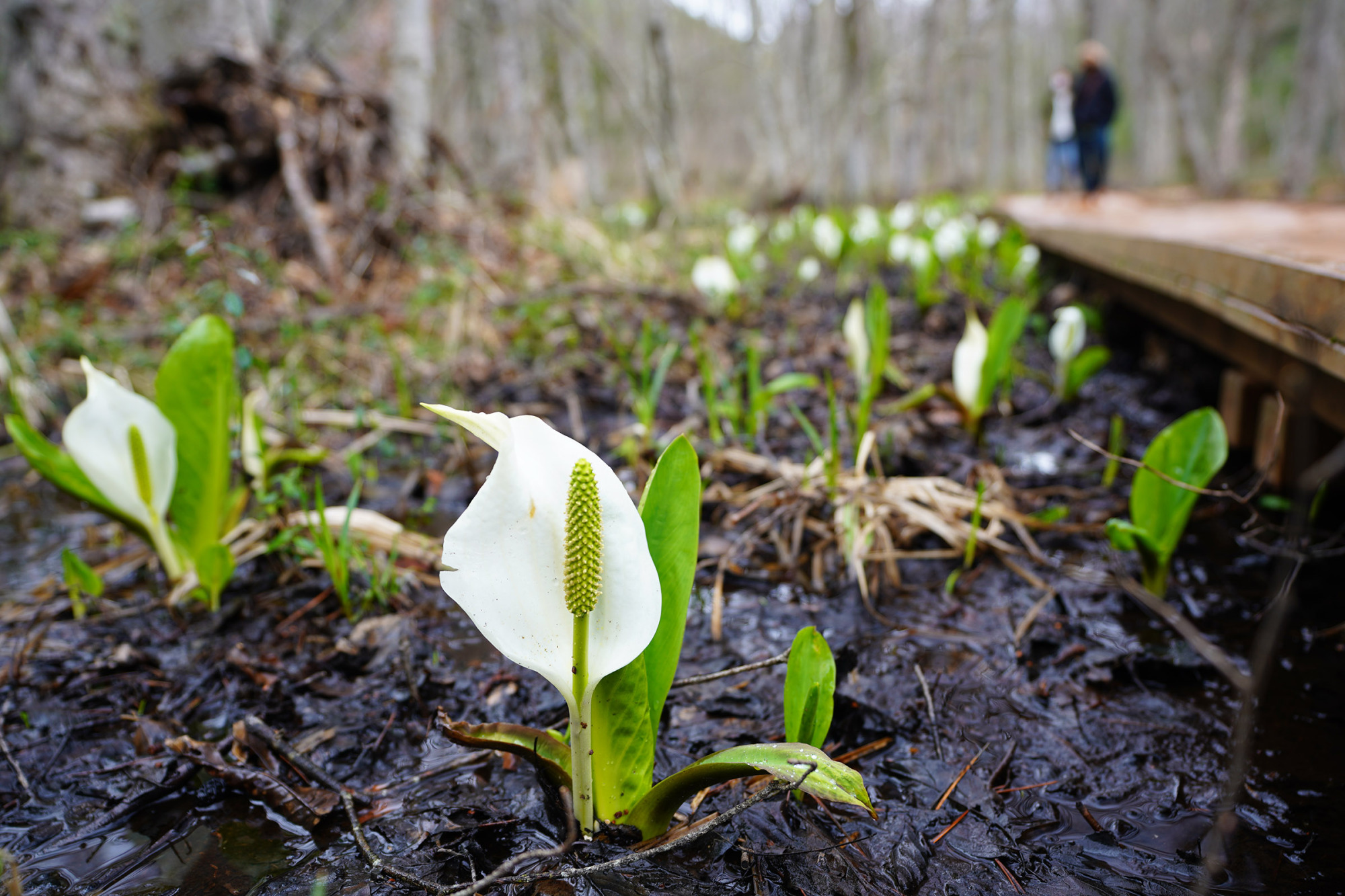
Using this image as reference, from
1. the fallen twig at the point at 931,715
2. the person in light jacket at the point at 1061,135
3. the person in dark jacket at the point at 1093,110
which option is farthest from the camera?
the person in light jacket at the point at 1061,135

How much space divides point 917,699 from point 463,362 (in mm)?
2454

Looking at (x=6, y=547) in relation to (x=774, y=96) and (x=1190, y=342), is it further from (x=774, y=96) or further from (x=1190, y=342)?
(x=774, y=96)

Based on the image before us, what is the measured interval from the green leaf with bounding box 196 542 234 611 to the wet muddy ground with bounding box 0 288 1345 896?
8 cm

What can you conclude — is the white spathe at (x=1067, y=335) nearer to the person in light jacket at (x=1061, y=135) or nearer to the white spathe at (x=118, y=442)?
the white spathe at (x=118, y=442)

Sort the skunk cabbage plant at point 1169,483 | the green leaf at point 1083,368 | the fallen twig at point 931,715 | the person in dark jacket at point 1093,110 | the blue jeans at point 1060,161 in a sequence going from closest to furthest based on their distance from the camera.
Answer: the fallen twig at point 931,715, the skunk cabbage plant at point 1169,483, the green leaf at point 1083,368, the person in dark jacket at point 1093,110, the blue jeans at point 1060,161

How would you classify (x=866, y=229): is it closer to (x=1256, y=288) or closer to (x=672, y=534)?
(x=1256, y=288)

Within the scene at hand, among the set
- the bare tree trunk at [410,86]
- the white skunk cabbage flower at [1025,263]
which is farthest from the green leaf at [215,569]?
the bare tree trunk at [410,86]

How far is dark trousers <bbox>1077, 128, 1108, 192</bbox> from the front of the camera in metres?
8.09

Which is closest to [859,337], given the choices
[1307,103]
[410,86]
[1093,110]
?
[410,86]

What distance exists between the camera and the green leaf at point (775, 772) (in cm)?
78

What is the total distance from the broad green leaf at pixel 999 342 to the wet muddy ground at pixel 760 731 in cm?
47

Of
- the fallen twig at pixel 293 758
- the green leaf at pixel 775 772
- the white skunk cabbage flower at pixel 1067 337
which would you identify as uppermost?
the white skunk cabbage flower at pixel 1067 337

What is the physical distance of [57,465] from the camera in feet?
4.64

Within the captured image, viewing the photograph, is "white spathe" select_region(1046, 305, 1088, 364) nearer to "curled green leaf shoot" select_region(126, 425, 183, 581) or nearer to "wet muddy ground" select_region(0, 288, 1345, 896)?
"wet muddy ground" select_region(0, 288, 1345, 896)
